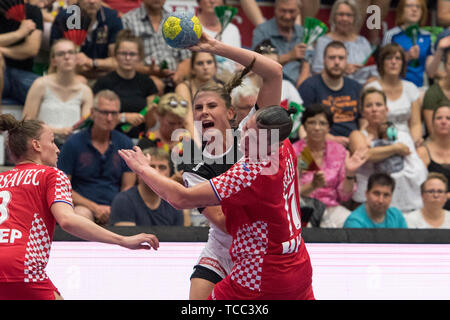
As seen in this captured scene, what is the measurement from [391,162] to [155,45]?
248cm

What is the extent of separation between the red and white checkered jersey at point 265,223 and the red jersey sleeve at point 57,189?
0.66 meters

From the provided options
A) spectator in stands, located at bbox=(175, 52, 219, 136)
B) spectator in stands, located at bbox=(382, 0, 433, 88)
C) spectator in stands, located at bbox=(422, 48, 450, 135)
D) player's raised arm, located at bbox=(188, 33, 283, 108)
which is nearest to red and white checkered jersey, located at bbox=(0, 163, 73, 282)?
player's raised arm, located at bbox=(188, 33, 283, 108)

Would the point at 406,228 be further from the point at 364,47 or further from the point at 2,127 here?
the point at 2,127

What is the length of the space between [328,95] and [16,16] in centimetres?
291

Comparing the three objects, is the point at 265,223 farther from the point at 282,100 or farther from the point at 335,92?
the point at 335,92

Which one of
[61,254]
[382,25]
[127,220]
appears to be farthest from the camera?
[382,25]

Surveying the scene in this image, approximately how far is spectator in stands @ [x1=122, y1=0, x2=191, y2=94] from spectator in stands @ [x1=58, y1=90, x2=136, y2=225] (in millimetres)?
988

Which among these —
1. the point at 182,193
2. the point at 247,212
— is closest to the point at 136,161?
the point at 182,193

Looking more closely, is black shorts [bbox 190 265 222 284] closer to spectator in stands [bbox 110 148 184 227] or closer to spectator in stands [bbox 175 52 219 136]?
spectator in stands [bbox 110 148 184 227]

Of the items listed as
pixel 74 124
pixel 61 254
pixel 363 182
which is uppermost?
pixel 74 124

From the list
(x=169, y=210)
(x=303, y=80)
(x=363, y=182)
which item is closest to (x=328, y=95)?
(x=303, y=80)

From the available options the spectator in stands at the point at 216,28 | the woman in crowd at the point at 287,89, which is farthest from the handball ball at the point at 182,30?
the spectator in stands at the point at 216,28

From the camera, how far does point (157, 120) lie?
5.96 metres

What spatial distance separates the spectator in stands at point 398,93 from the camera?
6.30m
